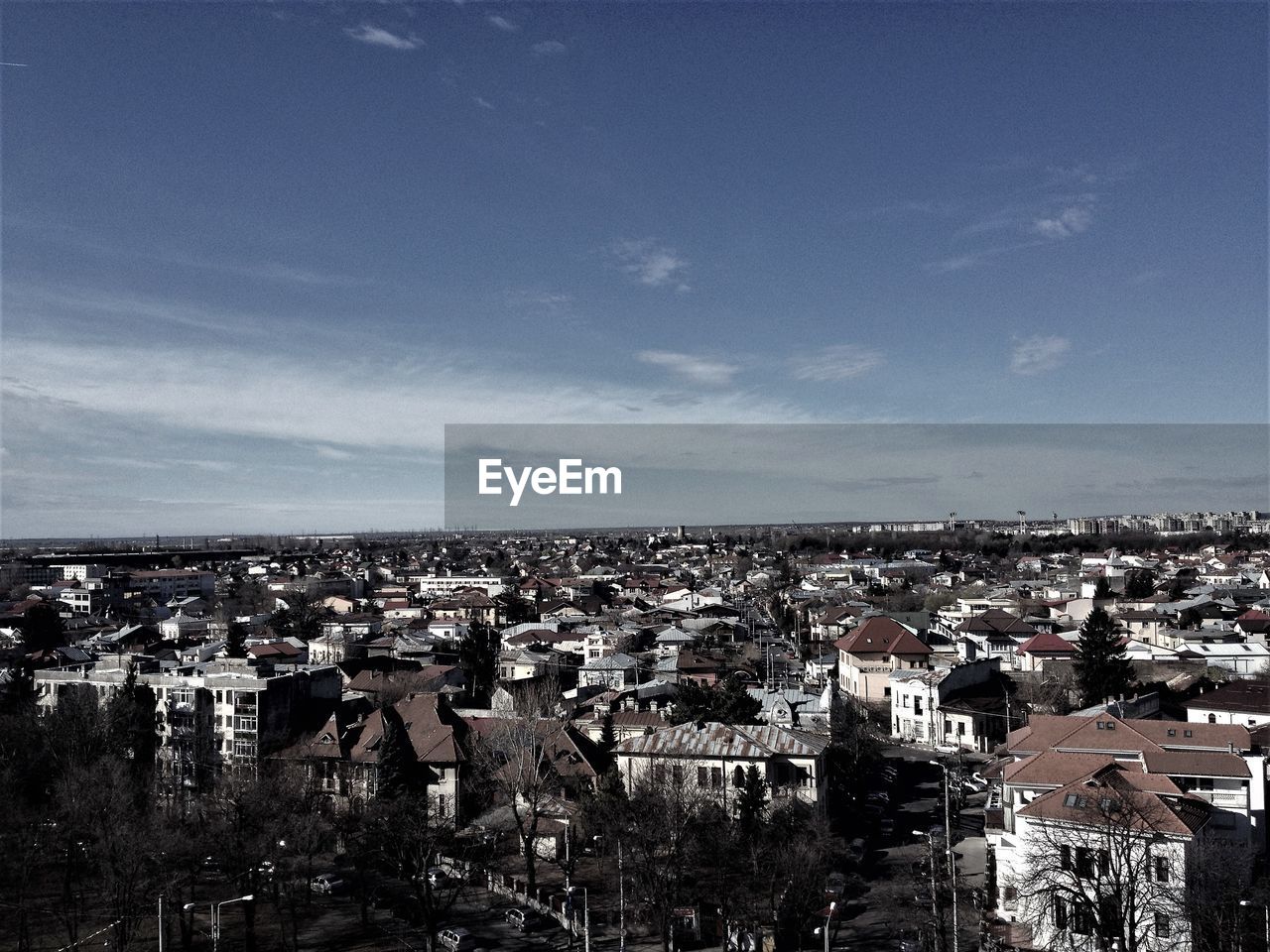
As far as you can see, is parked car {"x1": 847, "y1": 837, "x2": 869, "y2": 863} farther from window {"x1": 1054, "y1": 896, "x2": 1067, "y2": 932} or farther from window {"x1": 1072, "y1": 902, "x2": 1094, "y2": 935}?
window {"x1": 1072, "y1": 902, "x2": 1094, "y2": 935}

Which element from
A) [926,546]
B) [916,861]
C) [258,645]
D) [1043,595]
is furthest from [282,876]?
[926,546]

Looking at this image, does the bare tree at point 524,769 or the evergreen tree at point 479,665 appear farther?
the evergreen tree at point 479,665

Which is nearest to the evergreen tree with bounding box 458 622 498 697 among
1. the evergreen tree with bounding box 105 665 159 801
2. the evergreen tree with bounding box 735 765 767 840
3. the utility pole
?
the evergreen tree with bounding box 105 665 159 801

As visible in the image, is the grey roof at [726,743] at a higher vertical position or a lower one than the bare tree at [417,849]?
higher

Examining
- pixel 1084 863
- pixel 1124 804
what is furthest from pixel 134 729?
pixel 1124 804

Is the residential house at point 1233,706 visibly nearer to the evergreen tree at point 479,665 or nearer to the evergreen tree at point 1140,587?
the evergreen tree at point 479,665

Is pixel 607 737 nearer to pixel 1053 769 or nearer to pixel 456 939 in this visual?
pixel 456 939

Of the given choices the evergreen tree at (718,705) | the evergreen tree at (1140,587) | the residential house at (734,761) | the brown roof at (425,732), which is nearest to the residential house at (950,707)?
the evergreen tree at (718,705)
